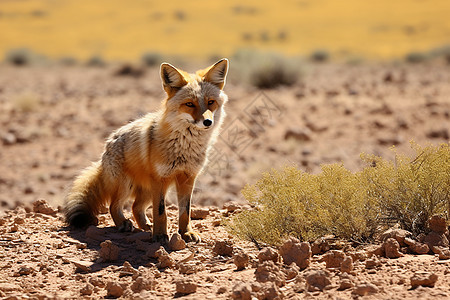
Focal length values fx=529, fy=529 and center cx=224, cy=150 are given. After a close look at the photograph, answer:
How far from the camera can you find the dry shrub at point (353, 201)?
5.21 meters

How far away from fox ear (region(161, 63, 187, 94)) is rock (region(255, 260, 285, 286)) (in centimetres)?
236

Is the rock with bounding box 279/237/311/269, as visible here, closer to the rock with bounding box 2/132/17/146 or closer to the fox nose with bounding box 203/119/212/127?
the fox nose with bounding box 203/119/212/127

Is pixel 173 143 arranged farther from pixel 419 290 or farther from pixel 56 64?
pixel 56 64

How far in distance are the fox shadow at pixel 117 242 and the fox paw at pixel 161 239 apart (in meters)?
0.08

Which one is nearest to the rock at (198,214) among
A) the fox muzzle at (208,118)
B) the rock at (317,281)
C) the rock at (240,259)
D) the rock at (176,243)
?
the rock at (176,243)

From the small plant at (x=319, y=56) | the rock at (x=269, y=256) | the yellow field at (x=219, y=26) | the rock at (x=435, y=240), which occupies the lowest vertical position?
the rock at (x=269, y=256)

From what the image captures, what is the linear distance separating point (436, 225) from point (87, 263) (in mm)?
3406

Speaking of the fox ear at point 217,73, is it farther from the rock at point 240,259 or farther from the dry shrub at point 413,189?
the rock at point 240,259

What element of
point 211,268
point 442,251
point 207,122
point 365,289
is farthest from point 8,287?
point 442,251

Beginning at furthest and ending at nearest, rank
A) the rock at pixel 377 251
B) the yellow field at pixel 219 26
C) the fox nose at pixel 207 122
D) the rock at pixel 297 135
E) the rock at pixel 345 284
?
1. the yellow field at pixel 219 26
2. the rock at pixel 297 135
3. the fox nose at pixel 207 122
4. the rock at pixel 377 251
5. the rock at pixel 345 284

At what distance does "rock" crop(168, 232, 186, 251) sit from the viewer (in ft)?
18.4

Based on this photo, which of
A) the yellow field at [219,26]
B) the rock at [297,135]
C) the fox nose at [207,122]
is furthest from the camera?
the yellow field at [219,26]

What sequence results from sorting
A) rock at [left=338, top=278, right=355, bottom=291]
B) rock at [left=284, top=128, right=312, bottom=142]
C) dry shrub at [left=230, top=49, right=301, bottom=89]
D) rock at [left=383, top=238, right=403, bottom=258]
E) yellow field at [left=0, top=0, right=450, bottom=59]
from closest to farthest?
rock at [left=338, top=278, right=355, bottom=291] → rock at [left=383, top=238, right=403, bottom=258] → rock at [left=284, top=128, right=312, bottom=142] → dry shrub at [left=230, top=49, right=301, bottom=89] → yellow field at [left=0, top=0, right=450, bottom=59]

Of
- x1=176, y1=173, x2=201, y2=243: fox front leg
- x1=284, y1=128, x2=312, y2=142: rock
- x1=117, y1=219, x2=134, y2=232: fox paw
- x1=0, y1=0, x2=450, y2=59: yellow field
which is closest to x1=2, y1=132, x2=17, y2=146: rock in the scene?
x1=284, y1=128, x2=312, y2=142: rock
